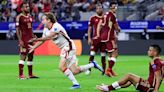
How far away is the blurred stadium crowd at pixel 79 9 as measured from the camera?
37000 millimetres

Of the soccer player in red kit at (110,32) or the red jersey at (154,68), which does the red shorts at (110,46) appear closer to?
the soccer player in red kit at (110,32)

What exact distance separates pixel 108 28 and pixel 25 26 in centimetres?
300

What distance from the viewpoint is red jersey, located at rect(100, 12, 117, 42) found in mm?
19672

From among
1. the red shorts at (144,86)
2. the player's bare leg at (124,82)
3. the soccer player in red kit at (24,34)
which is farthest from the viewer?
the soccer player in red kit at (24,34)

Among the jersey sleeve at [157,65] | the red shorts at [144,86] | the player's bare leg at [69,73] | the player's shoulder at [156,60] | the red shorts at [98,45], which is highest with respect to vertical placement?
the player's shoulder at [156,60]

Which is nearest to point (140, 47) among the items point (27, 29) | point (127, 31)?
point (127, 31)

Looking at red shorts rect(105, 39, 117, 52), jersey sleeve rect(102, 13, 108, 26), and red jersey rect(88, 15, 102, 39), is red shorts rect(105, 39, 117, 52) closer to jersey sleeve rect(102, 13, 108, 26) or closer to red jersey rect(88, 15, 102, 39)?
jersey sleeve rect(102, 13, 108, 26)

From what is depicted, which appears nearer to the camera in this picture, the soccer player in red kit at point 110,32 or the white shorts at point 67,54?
the white shorts at point 67,54

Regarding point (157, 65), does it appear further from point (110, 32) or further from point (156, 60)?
point (110, 32)

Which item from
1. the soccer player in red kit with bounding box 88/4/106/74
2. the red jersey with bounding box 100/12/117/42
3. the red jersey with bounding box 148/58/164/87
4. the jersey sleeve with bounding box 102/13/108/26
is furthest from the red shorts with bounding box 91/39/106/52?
the red jersey with bounding box 148/58/164/87

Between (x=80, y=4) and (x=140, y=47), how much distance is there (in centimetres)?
659

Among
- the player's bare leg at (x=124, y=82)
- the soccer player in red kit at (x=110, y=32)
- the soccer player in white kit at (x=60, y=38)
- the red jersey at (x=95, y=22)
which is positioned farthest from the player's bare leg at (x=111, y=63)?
the player's bare leg at (x=124, y=82)

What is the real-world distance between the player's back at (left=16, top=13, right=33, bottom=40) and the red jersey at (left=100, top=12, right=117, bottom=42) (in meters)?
2.70

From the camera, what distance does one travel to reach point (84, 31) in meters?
38.2
